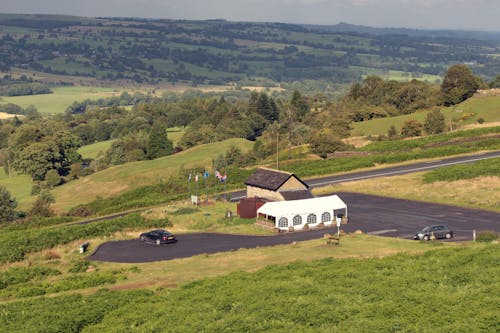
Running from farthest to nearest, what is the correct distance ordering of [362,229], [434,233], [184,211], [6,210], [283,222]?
[6,210]
[184,211]
[283,222]
[362,229]
[434,233]

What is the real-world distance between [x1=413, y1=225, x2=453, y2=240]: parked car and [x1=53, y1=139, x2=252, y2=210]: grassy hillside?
68.0 m

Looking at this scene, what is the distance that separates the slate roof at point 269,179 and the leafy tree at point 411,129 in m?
63.7

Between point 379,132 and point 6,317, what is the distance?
12482cm

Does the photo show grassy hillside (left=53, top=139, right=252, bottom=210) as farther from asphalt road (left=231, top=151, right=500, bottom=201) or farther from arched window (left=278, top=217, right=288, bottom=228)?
arched window (left=278, top=217, right=288, bottom=228)

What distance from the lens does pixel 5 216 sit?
9712cm

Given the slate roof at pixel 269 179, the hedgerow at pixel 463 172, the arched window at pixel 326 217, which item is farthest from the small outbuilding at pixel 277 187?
the hedgerow at pixel 463 172

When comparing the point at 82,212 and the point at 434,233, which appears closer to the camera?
the point at 434,233

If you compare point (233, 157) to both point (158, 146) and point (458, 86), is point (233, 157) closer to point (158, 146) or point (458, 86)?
point (158, 146)

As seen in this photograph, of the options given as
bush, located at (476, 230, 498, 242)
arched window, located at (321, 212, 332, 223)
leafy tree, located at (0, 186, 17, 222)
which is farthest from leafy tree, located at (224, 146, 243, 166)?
bush, located at (476, 230, 498, 242)

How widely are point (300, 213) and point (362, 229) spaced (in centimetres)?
673

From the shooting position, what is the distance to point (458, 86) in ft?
577

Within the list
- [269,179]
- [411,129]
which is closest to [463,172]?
[269,179]

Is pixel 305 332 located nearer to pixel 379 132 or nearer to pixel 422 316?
pixel 422 316

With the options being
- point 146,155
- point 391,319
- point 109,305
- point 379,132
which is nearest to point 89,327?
point 109,305
